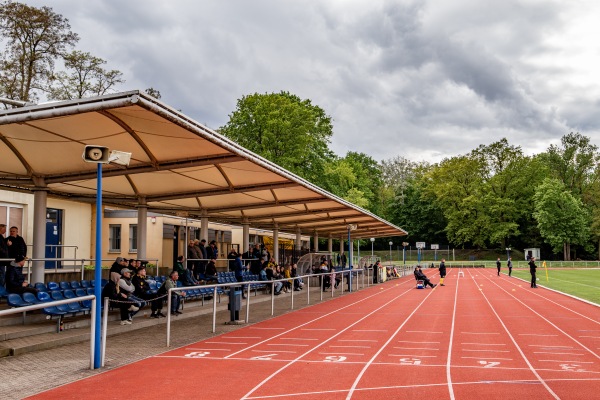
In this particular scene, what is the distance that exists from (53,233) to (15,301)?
41.5 feet

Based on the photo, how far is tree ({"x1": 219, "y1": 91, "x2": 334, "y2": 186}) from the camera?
46.2 meters

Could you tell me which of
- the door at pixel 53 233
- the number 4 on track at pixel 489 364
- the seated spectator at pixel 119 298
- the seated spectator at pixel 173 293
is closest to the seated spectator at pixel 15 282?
the seated spectator at pixel 119 298

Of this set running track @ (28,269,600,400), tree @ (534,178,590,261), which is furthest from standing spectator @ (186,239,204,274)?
tree @ (534,178,590,261)

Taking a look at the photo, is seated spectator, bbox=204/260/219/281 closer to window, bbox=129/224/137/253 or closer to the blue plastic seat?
window, bbox=129/224/137/253

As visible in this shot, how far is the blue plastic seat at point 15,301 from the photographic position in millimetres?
11703

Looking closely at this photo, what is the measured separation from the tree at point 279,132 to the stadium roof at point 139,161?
21.9m

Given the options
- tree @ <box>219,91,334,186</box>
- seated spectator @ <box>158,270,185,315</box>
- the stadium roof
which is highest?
tree @ <box>219,91,334,186</box>

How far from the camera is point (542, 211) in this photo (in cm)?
7825

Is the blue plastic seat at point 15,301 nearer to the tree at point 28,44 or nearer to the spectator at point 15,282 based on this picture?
the spectator at point 15,282

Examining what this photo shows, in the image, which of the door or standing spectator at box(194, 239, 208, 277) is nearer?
standing spectator at box(194, 239, 208, 277)

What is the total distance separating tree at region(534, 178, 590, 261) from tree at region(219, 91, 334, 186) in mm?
41816

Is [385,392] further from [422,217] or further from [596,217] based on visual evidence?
[422,217]

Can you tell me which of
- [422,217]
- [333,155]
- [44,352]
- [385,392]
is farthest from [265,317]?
[422,217]

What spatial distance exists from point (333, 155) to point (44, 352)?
1839 inches
